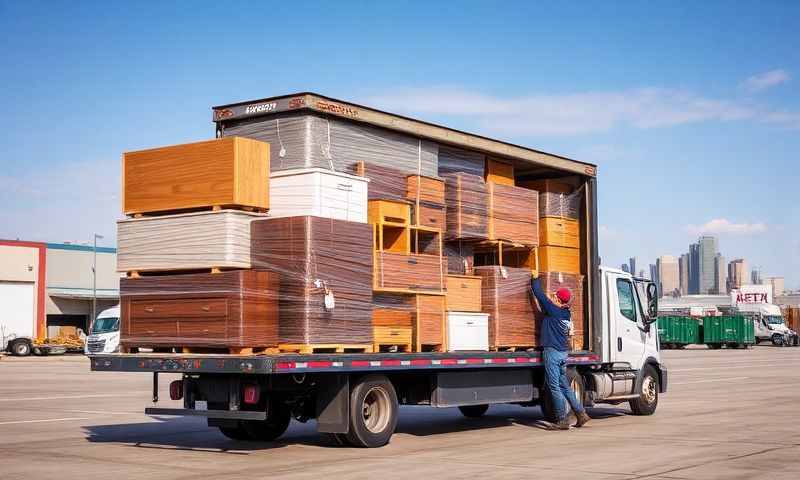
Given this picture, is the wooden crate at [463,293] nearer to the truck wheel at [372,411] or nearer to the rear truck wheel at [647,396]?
the truck wheel at [372,411]

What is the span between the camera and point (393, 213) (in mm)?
12625

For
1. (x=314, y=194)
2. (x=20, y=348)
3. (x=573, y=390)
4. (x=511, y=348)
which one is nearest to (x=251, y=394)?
(x=314, y=194)

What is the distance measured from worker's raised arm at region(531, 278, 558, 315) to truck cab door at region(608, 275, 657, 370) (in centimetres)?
258

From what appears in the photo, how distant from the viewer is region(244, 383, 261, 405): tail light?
36.7 ft

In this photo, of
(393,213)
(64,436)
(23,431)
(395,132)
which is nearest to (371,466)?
(393,213)

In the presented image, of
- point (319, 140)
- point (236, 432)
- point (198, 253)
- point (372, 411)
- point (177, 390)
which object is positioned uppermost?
point (319, 140)

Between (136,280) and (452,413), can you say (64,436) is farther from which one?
(452,413)

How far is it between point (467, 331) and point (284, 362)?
370cm

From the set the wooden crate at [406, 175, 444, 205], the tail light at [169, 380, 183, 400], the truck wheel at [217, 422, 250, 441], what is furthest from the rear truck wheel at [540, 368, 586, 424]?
the tail light at [169, 380, 183, 400]

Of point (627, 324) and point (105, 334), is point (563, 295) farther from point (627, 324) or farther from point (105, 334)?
point (105, 334)

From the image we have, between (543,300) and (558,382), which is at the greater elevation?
(543,300)

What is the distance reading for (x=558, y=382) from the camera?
48.3 feet

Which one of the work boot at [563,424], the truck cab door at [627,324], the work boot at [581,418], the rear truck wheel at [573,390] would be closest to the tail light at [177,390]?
the work boot at [563,424]

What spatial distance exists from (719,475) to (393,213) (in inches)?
195
